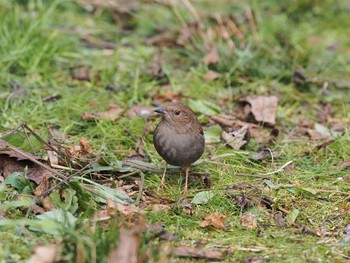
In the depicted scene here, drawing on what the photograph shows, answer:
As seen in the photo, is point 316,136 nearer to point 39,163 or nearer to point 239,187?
point 239,187

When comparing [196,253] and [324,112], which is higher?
[196,253]

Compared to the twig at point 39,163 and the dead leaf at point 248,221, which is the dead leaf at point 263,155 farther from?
the twig at point 39,163

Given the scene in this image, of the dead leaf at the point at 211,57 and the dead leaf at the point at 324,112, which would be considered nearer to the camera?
the dead leaf at the point at 324,112

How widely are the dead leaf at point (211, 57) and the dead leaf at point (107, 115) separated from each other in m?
1.55

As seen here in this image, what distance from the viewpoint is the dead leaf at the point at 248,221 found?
→ 15.2 feet

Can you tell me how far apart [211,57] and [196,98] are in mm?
842

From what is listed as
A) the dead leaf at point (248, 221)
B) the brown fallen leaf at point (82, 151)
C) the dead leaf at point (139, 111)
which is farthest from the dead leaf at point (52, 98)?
the dead leaf at point (248, 221)

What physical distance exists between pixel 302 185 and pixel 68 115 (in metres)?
2.36

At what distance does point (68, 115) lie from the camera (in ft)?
21.2

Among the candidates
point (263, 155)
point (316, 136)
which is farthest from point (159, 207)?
point (316, 136)

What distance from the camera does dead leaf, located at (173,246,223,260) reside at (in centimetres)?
407

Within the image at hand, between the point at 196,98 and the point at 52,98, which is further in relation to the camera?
the point at 196,98

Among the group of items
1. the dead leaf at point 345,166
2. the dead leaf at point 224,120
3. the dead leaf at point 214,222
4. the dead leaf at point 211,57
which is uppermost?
the dead leaf at point 214,222

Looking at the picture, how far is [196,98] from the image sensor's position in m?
7.21
